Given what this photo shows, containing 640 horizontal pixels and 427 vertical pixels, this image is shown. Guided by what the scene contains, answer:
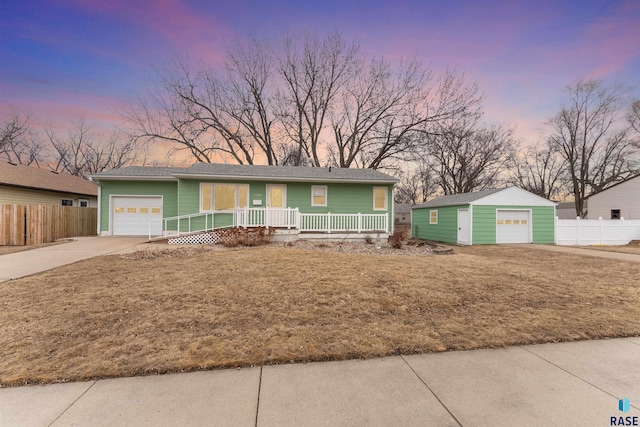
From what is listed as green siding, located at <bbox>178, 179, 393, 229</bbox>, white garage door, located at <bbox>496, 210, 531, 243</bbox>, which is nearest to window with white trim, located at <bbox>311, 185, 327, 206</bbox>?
green siding, located at <bbox>178, 179, 393, 229</bbox>

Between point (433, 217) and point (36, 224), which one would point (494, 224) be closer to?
point (433, 217)

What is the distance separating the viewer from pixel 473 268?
23.0 ft

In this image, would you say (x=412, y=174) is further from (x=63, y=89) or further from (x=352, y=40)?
(x=63, y=89)

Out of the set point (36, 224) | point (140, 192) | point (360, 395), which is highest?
point (140, 192)

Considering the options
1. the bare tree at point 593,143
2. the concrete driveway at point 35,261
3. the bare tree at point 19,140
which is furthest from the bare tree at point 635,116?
the bare tree at point 19,140

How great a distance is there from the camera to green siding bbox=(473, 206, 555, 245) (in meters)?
15.1

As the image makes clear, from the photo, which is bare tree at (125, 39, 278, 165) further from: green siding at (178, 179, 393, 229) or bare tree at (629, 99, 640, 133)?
bare tree at (629, 99, 640, 133)

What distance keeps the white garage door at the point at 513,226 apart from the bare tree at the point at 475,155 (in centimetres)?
1302

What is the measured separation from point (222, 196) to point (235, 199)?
643 millimetres

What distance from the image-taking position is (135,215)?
47.2 ft

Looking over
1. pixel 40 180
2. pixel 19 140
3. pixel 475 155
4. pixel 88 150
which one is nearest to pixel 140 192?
pixel 40 180

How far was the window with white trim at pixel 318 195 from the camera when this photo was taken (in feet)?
47.5

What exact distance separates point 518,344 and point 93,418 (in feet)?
13.9

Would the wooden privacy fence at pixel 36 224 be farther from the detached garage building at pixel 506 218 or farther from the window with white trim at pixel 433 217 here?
the window with white trim at pixel 433 217
